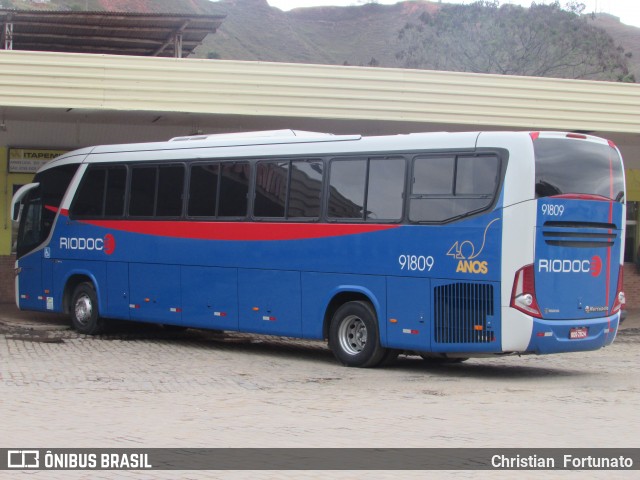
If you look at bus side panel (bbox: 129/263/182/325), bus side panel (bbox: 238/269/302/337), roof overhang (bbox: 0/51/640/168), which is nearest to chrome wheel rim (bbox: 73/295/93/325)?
bus side panel (bbox: 129/263/182/325)

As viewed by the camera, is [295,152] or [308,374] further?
[295,152]

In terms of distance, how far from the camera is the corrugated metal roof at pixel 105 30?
79.5 feet

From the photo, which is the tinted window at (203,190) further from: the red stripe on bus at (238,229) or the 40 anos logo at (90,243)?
the 40 anos logo at (90,243)

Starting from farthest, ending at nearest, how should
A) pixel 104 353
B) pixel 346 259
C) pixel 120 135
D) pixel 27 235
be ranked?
pixel 120 135 → pixel 27 235 → pixel 104 353 → pixel 346 259

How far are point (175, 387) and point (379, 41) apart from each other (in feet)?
365

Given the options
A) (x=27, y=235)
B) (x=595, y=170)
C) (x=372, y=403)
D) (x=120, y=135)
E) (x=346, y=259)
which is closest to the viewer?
(x=372, y=403)

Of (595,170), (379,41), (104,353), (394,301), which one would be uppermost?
(379,41)

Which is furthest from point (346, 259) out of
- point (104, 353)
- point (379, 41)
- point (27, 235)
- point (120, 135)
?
point (379, 41)

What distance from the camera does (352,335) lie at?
15102mm

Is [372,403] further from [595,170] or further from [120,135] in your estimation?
[120,135]

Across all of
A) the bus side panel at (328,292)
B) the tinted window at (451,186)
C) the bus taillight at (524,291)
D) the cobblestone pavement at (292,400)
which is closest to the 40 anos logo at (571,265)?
the bus taillight at (524,291)

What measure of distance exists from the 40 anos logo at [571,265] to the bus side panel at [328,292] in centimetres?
228

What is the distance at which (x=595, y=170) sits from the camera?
547 inches

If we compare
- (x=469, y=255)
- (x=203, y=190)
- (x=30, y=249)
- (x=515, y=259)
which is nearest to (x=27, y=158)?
(x=30, y=249)
